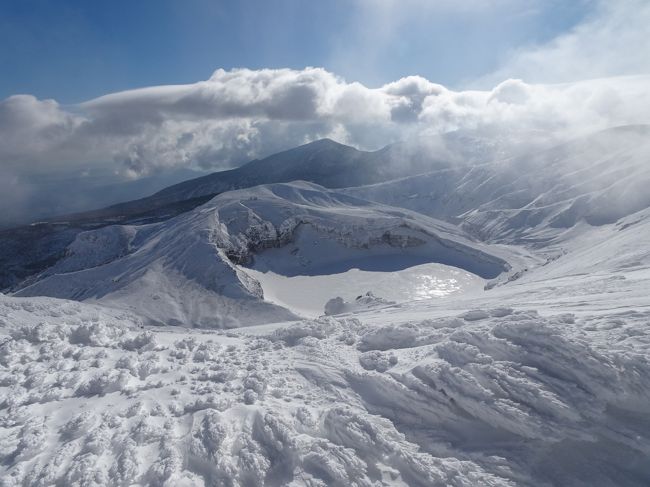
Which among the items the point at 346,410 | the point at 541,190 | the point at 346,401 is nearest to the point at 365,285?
the point at 346,401

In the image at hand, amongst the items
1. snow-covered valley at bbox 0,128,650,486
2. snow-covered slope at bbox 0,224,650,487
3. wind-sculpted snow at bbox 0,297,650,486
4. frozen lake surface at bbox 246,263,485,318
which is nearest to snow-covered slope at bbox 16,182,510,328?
frozen lake surface at bbox 246,263,485,318

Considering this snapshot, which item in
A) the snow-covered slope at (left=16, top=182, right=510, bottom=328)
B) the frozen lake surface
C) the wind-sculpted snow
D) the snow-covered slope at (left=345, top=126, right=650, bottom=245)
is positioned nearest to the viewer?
the wind-sculpted snow

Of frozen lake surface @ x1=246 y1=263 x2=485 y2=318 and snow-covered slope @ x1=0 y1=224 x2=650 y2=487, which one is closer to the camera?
snow-covered slope @ x1=0 y1=224 x2=650 y2=487

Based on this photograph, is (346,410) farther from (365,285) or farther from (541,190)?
(541,190)

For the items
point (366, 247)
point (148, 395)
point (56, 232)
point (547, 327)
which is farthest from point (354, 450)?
point (56, 232)

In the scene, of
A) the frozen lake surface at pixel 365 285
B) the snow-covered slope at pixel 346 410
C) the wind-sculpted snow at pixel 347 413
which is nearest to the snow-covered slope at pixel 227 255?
the frozen lake surface at pixel 365 285

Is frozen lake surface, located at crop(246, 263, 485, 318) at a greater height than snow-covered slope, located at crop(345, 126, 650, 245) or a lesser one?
lesser

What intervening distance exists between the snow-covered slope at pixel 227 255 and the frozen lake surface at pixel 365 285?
2102 mm

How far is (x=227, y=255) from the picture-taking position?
45969mm

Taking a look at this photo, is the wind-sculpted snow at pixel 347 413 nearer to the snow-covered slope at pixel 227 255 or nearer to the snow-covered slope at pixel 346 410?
the snow-covered slope at pixel 346 410

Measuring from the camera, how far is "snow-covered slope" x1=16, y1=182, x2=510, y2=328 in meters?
35.6

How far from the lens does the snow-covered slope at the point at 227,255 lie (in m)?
35.6

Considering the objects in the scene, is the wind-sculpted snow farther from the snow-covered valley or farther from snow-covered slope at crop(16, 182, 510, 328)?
snow-covered slope at crop(16, 182, 510, 328)

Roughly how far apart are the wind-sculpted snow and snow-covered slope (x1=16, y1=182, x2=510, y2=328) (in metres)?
22.5
